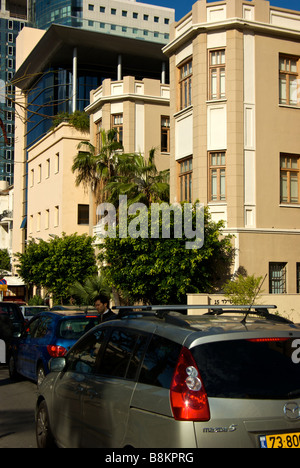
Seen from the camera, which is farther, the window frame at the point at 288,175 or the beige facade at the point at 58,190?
the beige facade at the point at 58,190

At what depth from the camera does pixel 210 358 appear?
436 cm

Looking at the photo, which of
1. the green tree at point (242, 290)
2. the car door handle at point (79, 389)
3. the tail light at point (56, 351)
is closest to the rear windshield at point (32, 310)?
the green tree at point (242, 290)

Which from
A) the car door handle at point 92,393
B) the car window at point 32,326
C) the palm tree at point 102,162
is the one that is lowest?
the car window at point 32,326

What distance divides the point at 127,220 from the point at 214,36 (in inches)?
285

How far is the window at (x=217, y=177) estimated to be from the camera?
21.4 metres

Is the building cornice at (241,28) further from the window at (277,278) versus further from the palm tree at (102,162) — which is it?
the window at (277,278)

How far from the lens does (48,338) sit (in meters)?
11.2

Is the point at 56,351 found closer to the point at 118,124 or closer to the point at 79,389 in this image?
the point at 79,389

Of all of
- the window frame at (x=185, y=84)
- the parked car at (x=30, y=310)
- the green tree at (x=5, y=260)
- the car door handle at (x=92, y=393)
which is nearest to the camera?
the car door handle at (x=92, y=393)

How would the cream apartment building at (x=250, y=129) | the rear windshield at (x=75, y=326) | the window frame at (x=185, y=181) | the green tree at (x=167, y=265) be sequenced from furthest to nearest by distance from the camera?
the window frame at (x=185, y=181), the cream apartment building at (x=250, y=129), the green tree at (x=167, y=265), the rear windshield at (x=75, y=326)

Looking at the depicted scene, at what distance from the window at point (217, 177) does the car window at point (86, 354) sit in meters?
15.3

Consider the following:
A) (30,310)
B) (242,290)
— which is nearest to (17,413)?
(242,290)
